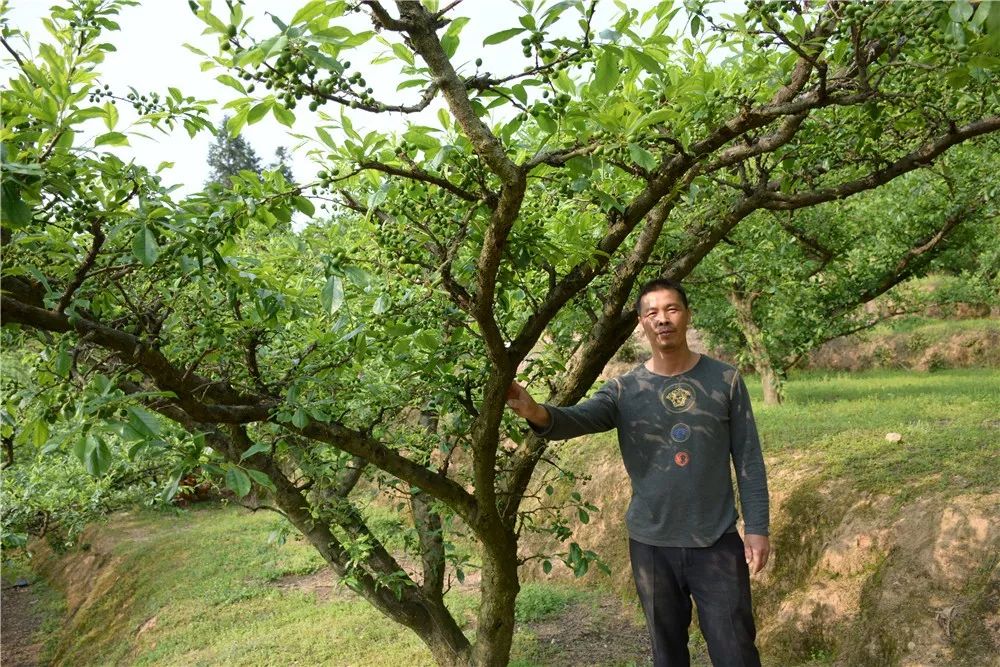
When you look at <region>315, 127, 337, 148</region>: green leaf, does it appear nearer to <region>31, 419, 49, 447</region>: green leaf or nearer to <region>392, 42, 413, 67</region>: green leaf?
<region>392, 42, 413, 67</region>: green leaf

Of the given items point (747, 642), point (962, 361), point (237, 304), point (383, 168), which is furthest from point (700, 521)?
point (962, 361)

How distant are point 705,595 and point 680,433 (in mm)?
613

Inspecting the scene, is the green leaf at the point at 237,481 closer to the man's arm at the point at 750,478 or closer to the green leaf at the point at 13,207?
the green leaf at the point at 13,207

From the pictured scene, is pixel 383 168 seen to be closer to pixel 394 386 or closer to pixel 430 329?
pixel 430 329

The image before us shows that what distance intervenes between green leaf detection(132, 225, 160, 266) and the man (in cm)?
142

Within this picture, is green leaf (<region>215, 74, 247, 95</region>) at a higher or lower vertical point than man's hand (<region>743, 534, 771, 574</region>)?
higher

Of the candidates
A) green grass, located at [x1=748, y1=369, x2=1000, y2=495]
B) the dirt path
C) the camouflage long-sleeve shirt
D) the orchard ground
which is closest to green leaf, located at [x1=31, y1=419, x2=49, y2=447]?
the camouflage long-sleeve shirt

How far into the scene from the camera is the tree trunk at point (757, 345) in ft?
34.0

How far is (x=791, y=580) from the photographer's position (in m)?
5.62

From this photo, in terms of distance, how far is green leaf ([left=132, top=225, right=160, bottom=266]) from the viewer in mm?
2030

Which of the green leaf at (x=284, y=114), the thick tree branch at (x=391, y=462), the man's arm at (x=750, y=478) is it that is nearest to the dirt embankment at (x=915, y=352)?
the thick tree branch at (x=391, y=462)

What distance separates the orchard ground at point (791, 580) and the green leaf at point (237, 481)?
3.43 m

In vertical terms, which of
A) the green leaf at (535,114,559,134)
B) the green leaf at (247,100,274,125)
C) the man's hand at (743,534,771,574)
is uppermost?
the green leaf at (247,100,274,125)

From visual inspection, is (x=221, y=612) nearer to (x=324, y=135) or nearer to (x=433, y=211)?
(x=433, y=211)
